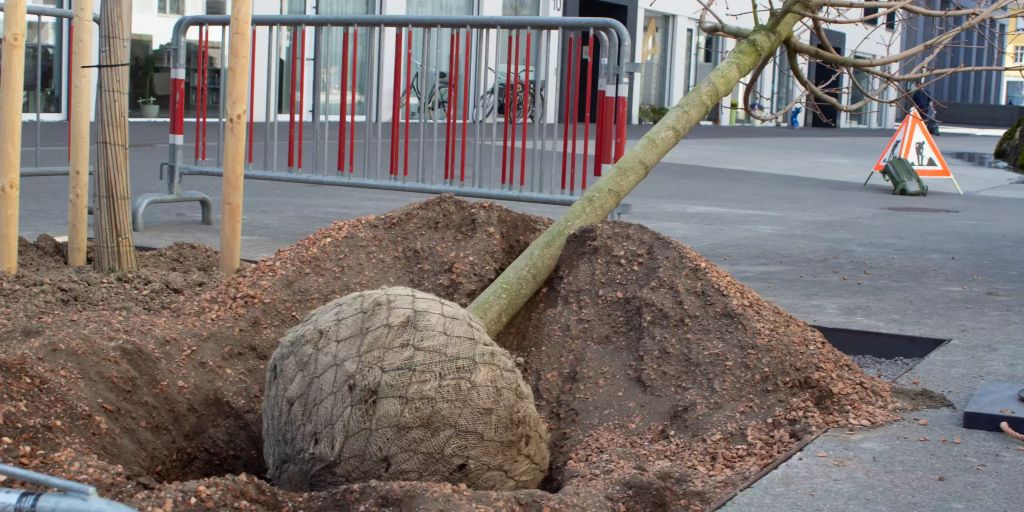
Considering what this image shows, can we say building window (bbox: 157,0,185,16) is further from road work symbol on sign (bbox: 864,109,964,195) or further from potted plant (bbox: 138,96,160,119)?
road work symbol on sign (bbox: 864,109,964,195)

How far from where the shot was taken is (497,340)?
4.57 metres

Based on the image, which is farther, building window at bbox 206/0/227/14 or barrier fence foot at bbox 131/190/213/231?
building window at bbox 206/0/227/14

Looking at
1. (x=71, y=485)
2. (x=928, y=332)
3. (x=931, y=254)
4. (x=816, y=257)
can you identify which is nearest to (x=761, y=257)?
(x=816, y=257)

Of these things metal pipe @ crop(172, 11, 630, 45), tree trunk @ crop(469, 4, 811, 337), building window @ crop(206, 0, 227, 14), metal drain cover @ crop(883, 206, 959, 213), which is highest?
building window @ crop(206, 0, 227, 14)

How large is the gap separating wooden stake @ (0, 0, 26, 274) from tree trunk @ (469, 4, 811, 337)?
230cm

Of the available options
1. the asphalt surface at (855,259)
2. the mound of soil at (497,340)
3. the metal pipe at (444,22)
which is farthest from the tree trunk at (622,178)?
the metal pipe at (444,22)

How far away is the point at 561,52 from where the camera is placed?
785 centimetres

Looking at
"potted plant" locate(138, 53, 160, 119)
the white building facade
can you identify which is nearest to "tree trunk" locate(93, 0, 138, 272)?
the white building facade

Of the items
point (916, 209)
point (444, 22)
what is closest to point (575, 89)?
point (444, 22)

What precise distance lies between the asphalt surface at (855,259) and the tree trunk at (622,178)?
1327 mm

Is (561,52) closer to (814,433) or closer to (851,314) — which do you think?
(851,314)

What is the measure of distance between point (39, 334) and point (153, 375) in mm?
516

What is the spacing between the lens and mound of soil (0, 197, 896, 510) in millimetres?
3117

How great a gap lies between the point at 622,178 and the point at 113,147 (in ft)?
7.67
